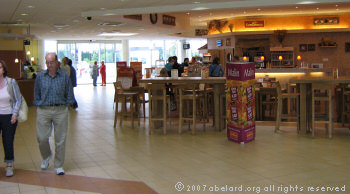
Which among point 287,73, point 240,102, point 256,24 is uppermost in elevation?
point 256,24

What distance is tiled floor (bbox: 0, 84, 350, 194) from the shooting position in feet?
16.2

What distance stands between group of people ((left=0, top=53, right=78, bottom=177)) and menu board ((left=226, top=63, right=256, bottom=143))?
3.05 meters

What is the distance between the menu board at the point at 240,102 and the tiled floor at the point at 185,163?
7.9 inches

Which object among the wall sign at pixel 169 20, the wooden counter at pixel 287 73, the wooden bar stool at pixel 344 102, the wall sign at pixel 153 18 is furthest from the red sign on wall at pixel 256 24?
the wooden bar stool at pixel 344 102

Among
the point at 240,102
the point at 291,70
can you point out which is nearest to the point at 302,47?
the point at 291,70

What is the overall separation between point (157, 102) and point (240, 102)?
2271 mm

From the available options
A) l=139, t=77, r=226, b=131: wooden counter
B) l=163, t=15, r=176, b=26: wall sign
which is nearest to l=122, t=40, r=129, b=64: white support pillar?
l=163, t=15, r=176, b=26: wall sign

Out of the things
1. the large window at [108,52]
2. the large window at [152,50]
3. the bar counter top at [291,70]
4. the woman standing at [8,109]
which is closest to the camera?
the woman standing at [8,109]

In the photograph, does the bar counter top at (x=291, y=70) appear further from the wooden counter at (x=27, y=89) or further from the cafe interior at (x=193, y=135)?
the wooden counter at (x=27, y=89)

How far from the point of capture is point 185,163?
235 inches

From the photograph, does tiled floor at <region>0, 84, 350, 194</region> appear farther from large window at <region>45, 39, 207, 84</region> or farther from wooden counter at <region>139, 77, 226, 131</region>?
large window at <region>45, 39, 207, 84</region>

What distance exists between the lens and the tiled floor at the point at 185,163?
4.95m

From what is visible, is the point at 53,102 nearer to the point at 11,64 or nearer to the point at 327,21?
the point at 11,64

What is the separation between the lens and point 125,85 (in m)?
12.9
